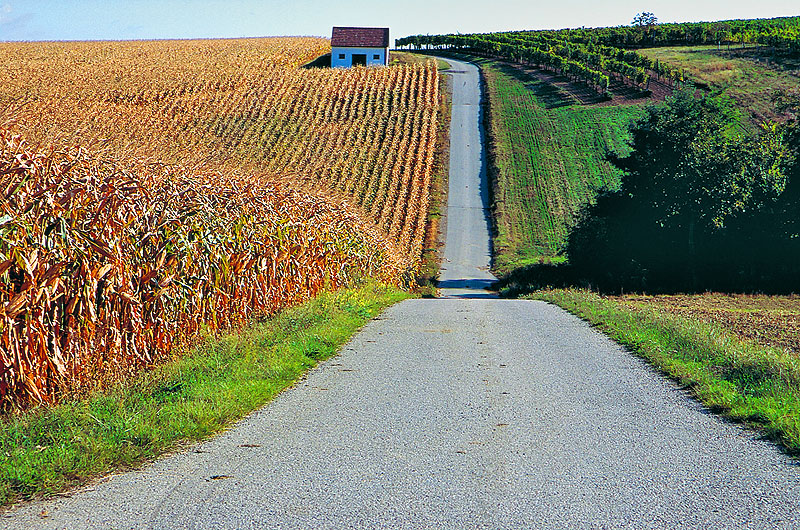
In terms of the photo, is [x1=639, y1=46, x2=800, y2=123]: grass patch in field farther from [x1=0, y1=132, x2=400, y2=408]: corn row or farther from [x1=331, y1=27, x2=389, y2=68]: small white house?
[x1=0, y1=132, x2=400, y2=408]: corn row

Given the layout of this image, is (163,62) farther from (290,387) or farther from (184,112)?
(290,387)

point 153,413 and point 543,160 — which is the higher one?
point 153,413

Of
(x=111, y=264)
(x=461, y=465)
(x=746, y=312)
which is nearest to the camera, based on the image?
(x=461, y=465)

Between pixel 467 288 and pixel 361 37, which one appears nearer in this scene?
pixel 467 288

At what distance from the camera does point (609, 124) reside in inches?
2393

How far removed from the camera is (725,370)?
9094 millimetres

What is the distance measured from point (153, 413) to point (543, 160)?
168 ft

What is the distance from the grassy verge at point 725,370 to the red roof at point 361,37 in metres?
76.2

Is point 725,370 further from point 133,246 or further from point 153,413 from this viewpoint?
point 133,246

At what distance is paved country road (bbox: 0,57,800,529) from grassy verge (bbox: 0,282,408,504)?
208 mm

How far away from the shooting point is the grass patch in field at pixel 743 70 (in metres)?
62.8

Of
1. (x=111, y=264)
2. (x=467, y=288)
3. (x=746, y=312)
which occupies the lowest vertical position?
(x=467, y=288)

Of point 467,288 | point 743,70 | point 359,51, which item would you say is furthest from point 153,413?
point 359,51

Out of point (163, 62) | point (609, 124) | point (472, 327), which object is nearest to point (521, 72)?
point (609, 124)
